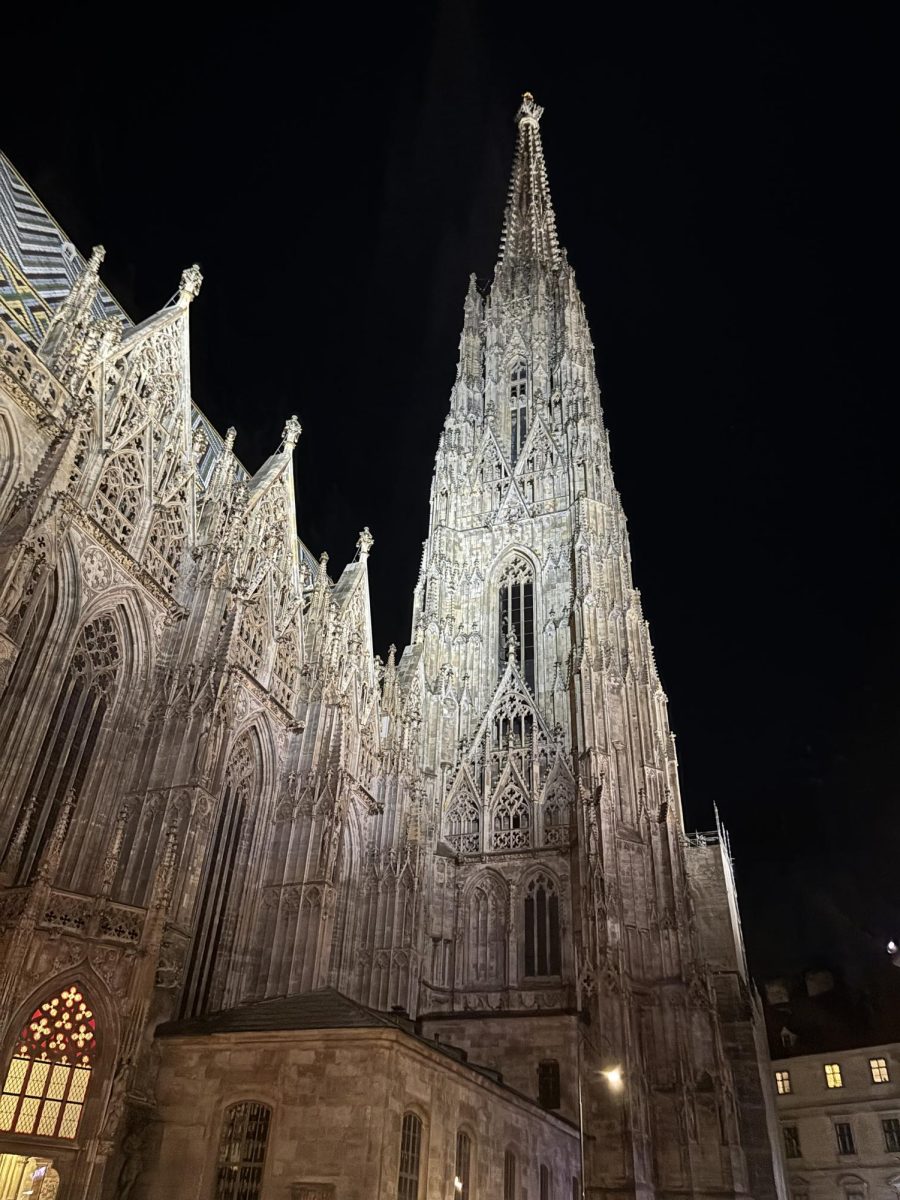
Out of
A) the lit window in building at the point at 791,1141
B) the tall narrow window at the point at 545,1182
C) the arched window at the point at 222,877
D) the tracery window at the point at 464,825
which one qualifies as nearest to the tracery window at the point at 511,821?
the tracery window at the point at 464,825

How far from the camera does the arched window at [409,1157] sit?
16609mm

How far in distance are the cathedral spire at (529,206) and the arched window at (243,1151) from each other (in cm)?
5436

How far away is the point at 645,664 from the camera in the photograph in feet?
127

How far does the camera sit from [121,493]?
23.3m

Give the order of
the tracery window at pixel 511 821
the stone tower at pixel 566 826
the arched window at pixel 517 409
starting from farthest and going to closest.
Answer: the arched window at pixel 517 409
the tracery window at pixel 511 821
the stone tower at pixel 566 826

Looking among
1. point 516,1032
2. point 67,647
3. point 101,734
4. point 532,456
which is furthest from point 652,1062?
Answer: point 532,456

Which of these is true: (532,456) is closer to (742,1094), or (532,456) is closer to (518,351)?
(518,351)

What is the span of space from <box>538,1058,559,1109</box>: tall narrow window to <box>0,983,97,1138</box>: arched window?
51.5 feet

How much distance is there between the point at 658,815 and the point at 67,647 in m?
22.8

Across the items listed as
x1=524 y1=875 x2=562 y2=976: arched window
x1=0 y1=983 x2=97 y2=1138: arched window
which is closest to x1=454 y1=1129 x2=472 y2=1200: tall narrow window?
x1=0 y1=983 x2=97 y2=1138: arched window

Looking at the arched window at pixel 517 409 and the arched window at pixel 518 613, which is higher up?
the arched window at pixel 517 409

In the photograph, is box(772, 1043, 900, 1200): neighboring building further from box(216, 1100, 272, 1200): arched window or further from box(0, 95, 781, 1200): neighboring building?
box(216, 1100, 272, 1200): arched window

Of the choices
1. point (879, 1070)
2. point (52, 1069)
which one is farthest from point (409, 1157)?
point (879, 1070)

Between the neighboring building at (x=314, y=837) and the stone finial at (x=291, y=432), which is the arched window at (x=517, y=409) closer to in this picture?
the neighboring building at (x=314, y=837)
